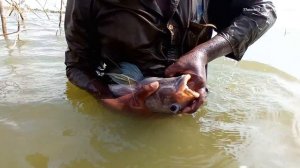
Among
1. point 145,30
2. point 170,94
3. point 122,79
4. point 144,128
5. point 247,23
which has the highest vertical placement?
point 247,23

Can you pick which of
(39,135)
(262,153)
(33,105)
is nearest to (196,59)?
(262,153)

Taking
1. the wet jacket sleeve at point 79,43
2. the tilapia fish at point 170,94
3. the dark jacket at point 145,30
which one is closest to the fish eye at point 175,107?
the tilapia fish at point 170,94

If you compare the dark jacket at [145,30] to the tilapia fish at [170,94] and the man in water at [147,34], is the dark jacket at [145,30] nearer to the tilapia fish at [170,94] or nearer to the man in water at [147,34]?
the man in water at [147,34]

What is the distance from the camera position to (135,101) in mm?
2404

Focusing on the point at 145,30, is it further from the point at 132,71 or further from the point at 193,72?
the point at 193,72

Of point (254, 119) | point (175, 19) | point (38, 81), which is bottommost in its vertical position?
point (38, 81)

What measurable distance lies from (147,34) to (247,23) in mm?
630

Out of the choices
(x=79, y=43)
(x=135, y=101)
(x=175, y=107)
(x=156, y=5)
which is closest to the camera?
(x=175, y=107)

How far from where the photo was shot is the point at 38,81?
3.46m

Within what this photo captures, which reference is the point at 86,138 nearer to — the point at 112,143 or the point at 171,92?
the point at 112,143

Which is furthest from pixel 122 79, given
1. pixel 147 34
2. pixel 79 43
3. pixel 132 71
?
pixel 79 43

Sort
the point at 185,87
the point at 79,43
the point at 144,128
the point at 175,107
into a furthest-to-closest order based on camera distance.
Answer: the point at 79,43 < the point at 144,128 < the point at 175,107 < the point at 185,87

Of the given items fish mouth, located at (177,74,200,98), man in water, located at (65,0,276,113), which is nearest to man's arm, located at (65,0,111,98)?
A: man in water, located at (65,0,276,113)

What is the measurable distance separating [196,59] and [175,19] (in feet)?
1.31
